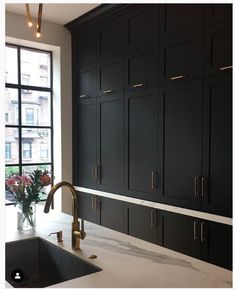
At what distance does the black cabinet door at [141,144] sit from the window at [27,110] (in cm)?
142

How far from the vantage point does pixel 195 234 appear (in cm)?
274

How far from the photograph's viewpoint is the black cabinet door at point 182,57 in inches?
106

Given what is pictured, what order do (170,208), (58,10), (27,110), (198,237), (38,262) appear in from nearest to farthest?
(38,262)
(198,237)
(170,208)
(58,10)
(27,110)

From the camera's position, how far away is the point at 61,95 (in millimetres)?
4172

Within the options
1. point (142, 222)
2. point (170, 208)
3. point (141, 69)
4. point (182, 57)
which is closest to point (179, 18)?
point (182, 57)

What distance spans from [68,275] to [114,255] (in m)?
0.25

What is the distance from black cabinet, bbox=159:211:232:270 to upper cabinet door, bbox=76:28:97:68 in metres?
2.05

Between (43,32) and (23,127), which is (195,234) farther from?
(43,32)

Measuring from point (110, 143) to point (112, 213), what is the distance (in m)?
0.79

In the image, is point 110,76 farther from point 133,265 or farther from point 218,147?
point 133,265

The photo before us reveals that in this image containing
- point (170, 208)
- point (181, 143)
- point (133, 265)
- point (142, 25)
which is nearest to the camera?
point (133, 265)

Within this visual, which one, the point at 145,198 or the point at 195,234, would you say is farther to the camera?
the point at 145,198

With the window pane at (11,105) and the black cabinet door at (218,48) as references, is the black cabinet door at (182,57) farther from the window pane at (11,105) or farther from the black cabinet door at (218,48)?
the window pane at (11,105)

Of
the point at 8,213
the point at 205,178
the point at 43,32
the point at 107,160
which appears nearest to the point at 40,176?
the point at 8,213
